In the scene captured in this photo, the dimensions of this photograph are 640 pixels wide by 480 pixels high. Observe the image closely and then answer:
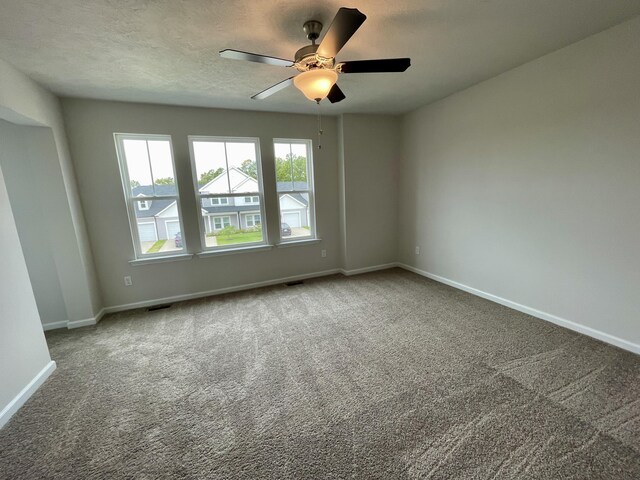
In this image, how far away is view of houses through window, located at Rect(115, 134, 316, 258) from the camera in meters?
3.37

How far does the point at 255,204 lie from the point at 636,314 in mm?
4119

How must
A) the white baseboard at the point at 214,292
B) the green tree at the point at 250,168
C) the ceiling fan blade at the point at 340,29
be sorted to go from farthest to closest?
the green tree at the point at 250,168, the white baseboard at the point at 214,292, the ceiling fan blade at the point at 340,29

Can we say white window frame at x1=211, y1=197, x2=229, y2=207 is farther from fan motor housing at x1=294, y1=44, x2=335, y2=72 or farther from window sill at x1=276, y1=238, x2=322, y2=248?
fan motor housing at x1=294, y1=44, x2=335, y2=72

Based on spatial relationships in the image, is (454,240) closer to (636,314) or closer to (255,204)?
(636,314)

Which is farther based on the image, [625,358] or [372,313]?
[372,313]

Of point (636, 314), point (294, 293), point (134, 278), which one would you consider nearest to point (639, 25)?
point (636, 314)

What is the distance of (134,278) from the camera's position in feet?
11.2

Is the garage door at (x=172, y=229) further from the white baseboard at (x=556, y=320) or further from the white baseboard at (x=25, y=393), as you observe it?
the white baseboard at (x=556, y=320)

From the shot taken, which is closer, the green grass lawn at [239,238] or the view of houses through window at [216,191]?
the view of houses through window at [216,191]

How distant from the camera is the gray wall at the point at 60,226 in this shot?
267 centimetres

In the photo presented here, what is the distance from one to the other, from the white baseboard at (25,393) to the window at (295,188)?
2.79 metres

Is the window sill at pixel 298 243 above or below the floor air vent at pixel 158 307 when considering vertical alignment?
above

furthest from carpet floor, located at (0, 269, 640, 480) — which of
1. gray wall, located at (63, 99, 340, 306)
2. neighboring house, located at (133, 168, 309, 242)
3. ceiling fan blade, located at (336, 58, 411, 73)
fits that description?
ceiling fan blade, located at (336, 58, 411, 73)

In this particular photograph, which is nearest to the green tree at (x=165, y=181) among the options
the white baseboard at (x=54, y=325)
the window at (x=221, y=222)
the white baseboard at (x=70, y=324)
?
the window at (x=221, y=222)
